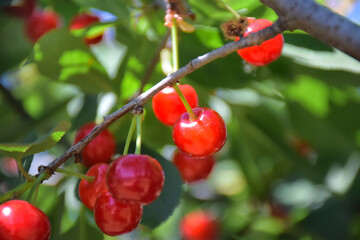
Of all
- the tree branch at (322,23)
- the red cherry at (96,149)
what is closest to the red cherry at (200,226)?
the red cherry at (96,149)

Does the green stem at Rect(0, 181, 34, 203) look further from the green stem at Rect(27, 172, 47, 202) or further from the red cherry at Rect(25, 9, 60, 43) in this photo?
the red cherry at Rect(25, 9, 60, 43)

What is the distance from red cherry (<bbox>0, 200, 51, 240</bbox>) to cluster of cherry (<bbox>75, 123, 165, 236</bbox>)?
0.36ft

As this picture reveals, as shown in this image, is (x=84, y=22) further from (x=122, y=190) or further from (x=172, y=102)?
(x=122, y=190)

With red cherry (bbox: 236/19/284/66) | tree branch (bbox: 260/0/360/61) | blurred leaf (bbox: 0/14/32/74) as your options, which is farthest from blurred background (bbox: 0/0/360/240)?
tree branch (bbox: 260/0/360/61)

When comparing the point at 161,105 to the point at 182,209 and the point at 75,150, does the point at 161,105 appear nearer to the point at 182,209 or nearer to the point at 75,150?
the point at 75,150

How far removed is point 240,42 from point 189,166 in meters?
0.71

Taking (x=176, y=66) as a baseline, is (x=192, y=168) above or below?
below

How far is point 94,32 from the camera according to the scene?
1.33m

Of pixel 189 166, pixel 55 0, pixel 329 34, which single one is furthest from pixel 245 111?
pixel 329 34

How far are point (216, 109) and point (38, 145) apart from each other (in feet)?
3.18

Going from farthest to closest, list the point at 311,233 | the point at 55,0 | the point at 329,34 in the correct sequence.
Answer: the point at 311,233 < the point at 55,0 < the point at 329,34

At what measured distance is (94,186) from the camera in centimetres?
96

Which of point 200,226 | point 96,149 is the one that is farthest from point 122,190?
point 200,226

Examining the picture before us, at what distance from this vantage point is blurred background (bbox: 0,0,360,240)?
125 centimetres
